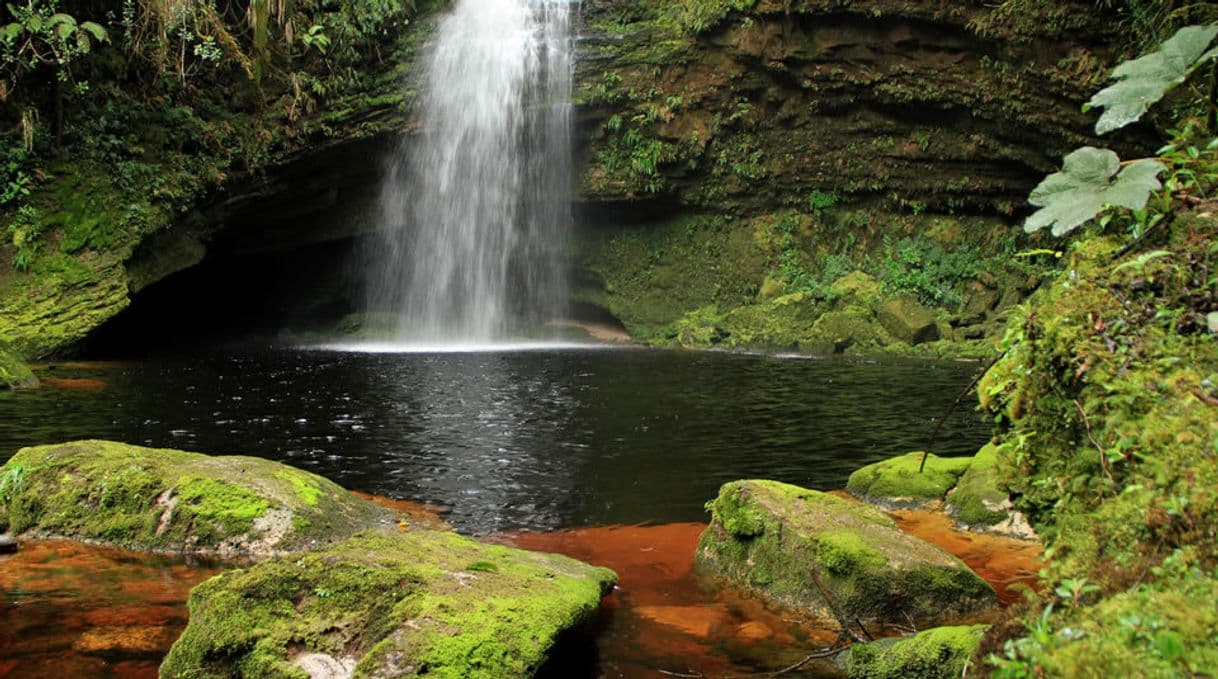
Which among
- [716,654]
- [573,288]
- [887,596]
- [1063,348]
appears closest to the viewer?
[1063,348]

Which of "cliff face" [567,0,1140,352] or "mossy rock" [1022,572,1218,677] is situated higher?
"cliff face" [567,0,1140,352]

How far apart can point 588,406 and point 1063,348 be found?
838 centimetres

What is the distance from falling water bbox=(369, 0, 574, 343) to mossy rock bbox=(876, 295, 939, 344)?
813 centimetres

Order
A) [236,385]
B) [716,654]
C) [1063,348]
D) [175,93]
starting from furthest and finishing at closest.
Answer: [175,93] < [236,385] < [716,654] < [1063,348]

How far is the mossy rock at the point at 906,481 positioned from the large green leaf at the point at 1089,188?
13.7 ft

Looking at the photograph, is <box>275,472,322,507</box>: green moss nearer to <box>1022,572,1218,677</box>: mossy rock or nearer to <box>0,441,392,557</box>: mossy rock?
<box>0,441,392,557</box>: mossy rock

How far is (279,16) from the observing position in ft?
52.5

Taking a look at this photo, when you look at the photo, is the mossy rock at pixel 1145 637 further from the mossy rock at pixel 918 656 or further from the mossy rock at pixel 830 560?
the mossy rock at pixel 830 560

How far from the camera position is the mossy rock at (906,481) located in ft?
20.5

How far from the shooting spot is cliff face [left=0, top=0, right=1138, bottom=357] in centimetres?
1521

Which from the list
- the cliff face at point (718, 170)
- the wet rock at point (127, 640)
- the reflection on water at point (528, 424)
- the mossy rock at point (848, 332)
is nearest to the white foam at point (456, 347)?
the cliff face at point (718, 170)

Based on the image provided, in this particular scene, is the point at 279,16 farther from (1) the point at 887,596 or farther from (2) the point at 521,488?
(1) the point at 887,596

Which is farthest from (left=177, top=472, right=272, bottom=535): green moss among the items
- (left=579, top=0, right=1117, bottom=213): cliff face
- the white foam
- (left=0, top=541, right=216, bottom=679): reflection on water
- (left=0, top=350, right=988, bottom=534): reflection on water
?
(left=579, top=0, right=1117, bottom=213): cliff face

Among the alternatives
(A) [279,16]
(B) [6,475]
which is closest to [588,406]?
(B) [6,475]
